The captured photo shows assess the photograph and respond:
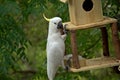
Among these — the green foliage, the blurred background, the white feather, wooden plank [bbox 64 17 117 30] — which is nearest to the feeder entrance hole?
wooden plank [bbox 64 17 117 30]

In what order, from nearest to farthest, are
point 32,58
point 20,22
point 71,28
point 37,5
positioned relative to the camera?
point 71,28 → point 37,5 → point 20,22 → point 32,58

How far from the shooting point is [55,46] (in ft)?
11.5

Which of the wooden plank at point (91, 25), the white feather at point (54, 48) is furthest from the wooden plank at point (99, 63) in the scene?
the wooden plank at point (91, 25)

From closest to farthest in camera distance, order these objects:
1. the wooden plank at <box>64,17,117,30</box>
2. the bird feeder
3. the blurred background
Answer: the wooden plank at <box>64,17,117,30</box> → the bird feeder → the blurred background

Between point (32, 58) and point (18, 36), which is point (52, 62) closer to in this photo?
point (18, 36)

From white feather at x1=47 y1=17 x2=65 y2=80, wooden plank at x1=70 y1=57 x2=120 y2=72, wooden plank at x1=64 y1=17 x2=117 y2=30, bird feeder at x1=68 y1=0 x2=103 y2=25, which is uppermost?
bird feeder at x1=68 y1=0 x2=103 y2=25

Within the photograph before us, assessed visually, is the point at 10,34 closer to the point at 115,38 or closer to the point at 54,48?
the point at 54,48

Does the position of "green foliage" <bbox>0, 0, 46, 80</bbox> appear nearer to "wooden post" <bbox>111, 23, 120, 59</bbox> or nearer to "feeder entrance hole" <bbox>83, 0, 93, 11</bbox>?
"feeder entrance hole" <bbox>83, 0, 93, 11</bbox>

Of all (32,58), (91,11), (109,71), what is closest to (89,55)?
(109,71)

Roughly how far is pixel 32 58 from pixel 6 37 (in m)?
3.50

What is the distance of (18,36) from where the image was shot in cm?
427

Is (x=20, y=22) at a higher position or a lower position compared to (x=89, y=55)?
higher

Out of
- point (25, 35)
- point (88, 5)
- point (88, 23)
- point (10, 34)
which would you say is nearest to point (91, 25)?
point (88, 23)

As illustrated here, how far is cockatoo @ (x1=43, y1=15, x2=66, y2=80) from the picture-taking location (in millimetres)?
3506
